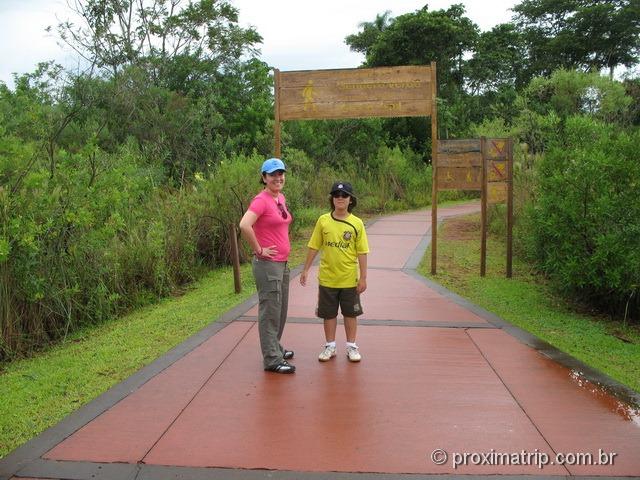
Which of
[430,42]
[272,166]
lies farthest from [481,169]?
[430,42]

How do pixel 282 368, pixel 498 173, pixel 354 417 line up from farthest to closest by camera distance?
pixel 498 173 → pixel 282 368 → pixel 354 417

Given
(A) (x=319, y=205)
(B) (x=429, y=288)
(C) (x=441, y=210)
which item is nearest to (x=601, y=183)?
(B) (x=429, y=288)

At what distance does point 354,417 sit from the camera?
12.8 ft

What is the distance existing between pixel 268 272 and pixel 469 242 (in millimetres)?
8882

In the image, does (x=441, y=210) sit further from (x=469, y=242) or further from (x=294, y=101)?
(x=294, y=101)

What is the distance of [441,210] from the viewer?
19516 mm

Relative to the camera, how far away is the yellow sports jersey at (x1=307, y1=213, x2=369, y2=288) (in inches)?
193

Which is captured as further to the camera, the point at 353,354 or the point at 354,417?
the point at 353,354

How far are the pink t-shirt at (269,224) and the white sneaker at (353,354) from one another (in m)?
1.02

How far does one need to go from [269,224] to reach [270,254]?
0.23 meters

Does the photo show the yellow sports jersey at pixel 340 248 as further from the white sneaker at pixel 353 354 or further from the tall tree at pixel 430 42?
the tall tree at pixel 430 42

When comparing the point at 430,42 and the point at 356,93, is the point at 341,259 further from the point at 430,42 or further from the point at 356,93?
the point at 430,42

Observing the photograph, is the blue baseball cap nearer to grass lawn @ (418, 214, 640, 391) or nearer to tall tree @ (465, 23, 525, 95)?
grass lawn @ (418, 214, 640, 391)

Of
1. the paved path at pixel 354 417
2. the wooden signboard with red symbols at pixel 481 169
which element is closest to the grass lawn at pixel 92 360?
the paved path at pixel 354 417
